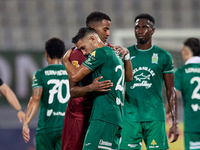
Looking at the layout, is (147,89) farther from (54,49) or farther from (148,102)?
(54,49)

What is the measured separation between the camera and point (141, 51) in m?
4.83

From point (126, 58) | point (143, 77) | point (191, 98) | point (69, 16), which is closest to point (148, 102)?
point (143, 77)

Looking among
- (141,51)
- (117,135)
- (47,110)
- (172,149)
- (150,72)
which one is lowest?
(172,149)

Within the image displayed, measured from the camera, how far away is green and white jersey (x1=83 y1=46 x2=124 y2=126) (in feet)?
10.9

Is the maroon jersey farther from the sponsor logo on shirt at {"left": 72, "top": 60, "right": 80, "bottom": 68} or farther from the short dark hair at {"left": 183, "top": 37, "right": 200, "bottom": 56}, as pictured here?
the short dark hair at {"left": 183, "top": 37, "right": 200, "bottom": 56}

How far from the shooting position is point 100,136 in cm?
327

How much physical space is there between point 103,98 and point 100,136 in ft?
1.27

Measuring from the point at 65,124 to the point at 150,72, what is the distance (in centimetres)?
150

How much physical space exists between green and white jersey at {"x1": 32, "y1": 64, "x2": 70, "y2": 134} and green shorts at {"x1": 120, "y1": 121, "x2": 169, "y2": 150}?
1.01m

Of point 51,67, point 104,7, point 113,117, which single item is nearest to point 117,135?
point 113,117

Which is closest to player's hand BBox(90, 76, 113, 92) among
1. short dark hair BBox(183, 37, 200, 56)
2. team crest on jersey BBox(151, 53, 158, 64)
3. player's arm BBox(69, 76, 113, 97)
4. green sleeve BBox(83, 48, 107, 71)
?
player's arm BBox(69, 76, 113, 97)

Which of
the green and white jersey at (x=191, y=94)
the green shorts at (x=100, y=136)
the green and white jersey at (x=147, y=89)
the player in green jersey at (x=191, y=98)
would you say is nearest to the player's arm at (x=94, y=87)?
the green shorts at (x=100, y=136)

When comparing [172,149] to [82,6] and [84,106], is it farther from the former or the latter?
[82,6]

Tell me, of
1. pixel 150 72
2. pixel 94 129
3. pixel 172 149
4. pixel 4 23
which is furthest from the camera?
pixel 4 23
